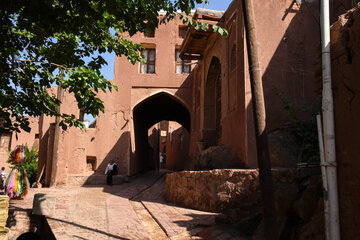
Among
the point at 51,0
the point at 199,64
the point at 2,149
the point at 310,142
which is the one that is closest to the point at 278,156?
the point at 310,142

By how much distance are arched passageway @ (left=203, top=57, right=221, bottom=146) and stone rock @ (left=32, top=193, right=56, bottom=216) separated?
5898 mm

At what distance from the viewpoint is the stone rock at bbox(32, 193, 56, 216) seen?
7.18 metres

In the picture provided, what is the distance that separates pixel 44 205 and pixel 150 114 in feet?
43.3

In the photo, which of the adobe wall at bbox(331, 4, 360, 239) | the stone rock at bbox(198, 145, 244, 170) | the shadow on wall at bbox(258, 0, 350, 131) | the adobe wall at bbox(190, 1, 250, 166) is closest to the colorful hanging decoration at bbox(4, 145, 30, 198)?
the stone rock at bbox(198, 145, 244, 170)

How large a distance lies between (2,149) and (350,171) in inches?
976

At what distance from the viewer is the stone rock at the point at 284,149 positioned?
6.62 m

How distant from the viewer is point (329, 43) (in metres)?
3.62

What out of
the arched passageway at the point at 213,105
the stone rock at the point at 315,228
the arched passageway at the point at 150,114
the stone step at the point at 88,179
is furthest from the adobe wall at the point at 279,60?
the arched passageway at the point at 150,114

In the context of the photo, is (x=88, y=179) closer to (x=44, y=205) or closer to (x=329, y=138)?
(x=44, y=205)

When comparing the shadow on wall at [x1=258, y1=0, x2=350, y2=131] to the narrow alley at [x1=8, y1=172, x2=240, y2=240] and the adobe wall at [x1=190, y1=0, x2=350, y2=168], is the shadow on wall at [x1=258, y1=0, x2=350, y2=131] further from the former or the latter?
the narrow alley at [x1=8, y1=172, x2=240, y2=240]

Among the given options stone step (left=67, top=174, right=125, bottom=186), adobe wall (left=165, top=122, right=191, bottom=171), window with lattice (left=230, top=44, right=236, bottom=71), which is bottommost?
stone step (left=67, top=174, right=125, bottom=186)

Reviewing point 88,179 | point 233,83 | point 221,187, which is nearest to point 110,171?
point 88,179

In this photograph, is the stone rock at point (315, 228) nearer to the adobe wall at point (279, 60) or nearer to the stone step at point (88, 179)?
the adobe wall at point (279, 60)

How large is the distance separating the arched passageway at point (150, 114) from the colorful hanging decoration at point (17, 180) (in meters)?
5.64
